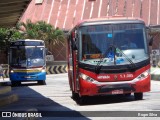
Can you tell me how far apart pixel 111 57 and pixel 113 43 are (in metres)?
0.48

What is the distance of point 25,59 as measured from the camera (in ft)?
90.9

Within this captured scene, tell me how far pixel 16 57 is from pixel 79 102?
482 inches

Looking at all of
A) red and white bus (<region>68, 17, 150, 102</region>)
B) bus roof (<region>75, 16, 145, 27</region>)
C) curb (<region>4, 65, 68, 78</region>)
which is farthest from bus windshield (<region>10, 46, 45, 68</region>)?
curb (<region>4, 65, 68, 78</region>)

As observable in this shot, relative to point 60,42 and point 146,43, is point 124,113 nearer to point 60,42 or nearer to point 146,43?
point 146,43

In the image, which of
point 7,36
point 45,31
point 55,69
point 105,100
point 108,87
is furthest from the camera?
point 45,31

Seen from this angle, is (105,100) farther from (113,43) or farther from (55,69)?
(55,69)

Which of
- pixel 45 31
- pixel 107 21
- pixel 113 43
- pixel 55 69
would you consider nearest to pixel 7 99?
pixel 113 43

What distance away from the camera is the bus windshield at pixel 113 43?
14828 millimetres

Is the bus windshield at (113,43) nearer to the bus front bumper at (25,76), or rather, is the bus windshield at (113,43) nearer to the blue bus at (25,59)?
the blue bus at (25,59)

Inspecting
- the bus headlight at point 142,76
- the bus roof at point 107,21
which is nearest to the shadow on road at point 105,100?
the bus headlight at point 142,76

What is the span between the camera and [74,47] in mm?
14906

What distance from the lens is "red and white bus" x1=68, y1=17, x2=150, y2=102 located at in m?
14.7

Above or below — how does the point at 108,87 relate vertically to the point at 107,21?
below

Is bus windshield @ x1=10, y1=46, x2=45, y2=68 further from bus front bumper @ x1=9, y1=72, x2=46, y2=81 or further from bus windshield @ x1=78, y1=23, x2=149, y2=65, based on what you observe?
bus windshield @ x1=78, y1=23, x2=149, y2=65
